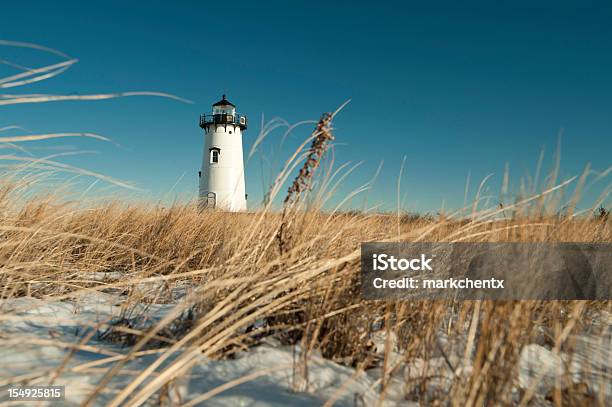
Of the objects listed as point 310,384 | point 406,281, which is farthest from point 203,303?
point 406,281

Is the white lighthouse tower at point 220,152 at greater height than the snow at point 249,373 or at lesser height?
greater

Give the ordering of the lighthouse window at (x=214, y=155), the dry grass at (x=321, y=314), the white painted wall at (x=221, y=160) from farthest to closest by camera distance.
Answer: the lighthouse window at (x=214, y=155), the white painted wall at (x=221, y=160), the dry grass at (x=321, y=314)

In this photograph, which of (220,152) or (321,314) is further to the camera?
(220,152)

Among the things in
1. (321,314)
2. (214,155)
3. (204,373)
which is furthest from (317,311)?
(214,155)

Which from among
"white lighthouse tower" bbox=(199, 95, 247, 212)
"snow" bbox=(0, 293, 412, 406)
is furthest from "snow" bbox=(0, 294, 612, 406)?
"white lighthouse tower" bbox=(199, 95, 247, 212)

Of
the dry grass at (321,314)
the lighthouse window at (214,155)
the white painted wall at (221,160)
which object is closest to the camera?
the dry grass at (321,314)

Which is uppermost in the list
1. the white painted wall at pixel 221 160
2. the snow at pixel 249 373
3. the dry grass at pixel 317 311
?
the white painted wall at pixel 221 160

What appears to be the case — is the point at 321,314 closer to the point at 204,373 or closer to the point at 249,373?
the point at 249,373

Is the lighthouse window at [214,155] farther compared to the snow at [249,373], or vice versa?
the lighthouse window at [214,155]

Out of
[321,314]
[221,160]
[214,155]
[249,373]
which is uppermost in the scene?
[214,155]

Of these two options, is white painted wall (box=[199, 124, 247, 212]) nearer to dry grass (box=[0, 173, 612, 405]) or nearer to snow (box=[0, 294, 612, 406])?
dry grass (box=[0, 173, 612, 405])

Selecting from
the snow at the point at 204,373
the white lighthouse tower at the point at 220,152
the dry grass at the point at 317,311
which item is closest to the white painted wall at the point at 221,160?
the white lighthouse tower at the point at 220,152

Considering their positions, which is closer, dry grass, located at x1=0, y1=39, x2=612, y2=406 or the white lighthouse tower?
dry grass, located at x1=0, y1=39, x2=612, y2=406

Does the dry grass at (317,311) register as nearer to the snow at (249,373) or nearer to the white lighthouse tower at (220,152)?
the snow at (249,373)
